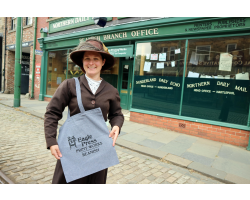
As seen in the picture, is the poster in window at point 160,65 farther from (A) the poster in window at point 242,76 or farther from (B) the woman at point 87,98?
(B) the woman at point 87,98

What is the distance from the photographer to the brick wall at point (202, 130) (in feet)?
17.3

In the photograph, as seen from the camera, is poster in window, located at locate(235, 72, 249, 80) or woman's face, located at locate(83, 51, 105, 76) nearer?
woman's face, located at locate(83, 51, 105, 76)

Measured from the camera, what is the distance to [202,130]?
5.84 m

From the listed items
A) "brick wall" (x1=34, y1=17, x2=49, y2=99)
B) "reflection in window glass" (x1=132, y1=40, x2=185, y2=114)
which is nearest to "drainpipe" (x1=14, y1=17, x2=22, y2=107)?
Answer: "brick wall" (x1=34, y1=17, x2=49, y2=99)

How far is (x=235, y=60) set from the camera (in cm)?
542

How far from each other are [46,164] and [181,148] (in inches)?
130

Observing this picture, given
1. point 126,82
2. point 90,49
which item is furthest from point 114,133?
point 126,82

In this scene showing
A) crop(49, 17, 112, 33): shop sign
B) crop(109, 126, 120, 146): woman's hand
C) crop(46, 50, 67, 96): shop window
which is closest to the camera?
crop(109, 126, 120, 146): woman's hand

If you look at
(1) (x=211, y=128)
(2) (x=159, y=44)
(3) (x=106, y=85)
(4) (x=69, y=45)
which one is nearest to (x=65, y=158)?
(3) (x=106, y=85)

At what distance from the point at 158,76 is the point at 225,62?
2220 mm

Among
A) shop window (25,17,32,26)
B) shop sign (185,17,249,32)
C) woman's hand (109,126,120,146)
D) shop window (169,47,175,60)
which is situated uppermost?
shop window (25,17,32,26)

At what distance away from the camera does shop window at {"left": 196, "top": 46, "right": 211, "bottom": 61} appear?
586 centimetres

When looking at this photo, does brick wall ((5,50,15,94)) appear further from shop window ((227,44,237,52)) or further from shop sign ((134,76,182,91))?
shop window ((227,44,237,52))

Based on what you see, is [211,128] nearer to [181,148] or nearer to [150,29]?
[181,148]
